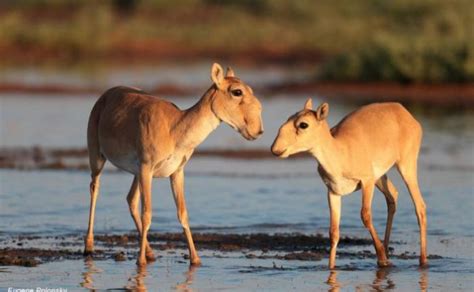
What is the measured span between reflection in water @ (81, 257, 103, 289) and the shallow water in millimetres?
10

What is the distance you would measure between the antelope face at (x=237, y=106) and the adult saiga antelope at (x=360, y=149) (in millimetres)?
346

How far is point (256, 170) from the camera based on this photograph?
2134 cm

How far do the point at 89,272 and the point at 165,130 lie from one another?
1.67 m

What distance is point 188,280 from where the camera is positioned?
12.2m

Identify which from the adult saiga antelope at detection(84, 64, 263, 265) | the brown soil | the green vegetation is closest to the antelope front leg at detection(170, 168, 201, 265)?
the adult saiga antelope at detection(84, 64, 263, 265)

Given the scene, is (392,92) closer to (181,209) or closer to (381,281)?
(181,209)

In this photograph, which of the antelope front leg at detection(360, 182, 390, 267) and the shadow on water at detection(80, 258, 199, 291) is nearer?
the shadow on water at detection(80, 258, 199, 291)

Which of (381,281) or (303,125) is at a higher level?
(303,125)

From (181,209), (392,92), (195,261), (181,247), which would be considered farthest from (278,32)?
(195,261)

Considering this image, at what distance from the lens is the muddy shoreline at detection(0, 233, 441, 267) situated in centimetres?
1336

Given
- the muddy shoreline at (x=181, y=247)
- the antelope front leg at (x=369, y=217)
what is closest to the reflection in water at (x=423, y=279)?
the antelope front leg at (x=369, y=217)

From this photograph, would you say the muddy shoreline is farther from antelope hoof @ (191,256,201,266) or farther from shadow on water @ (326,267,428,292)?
shadow on water @ (326,267,428,292)

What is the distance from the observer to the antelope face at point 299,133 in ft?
39.7

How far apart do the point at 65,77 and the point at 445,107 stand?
560 inches
